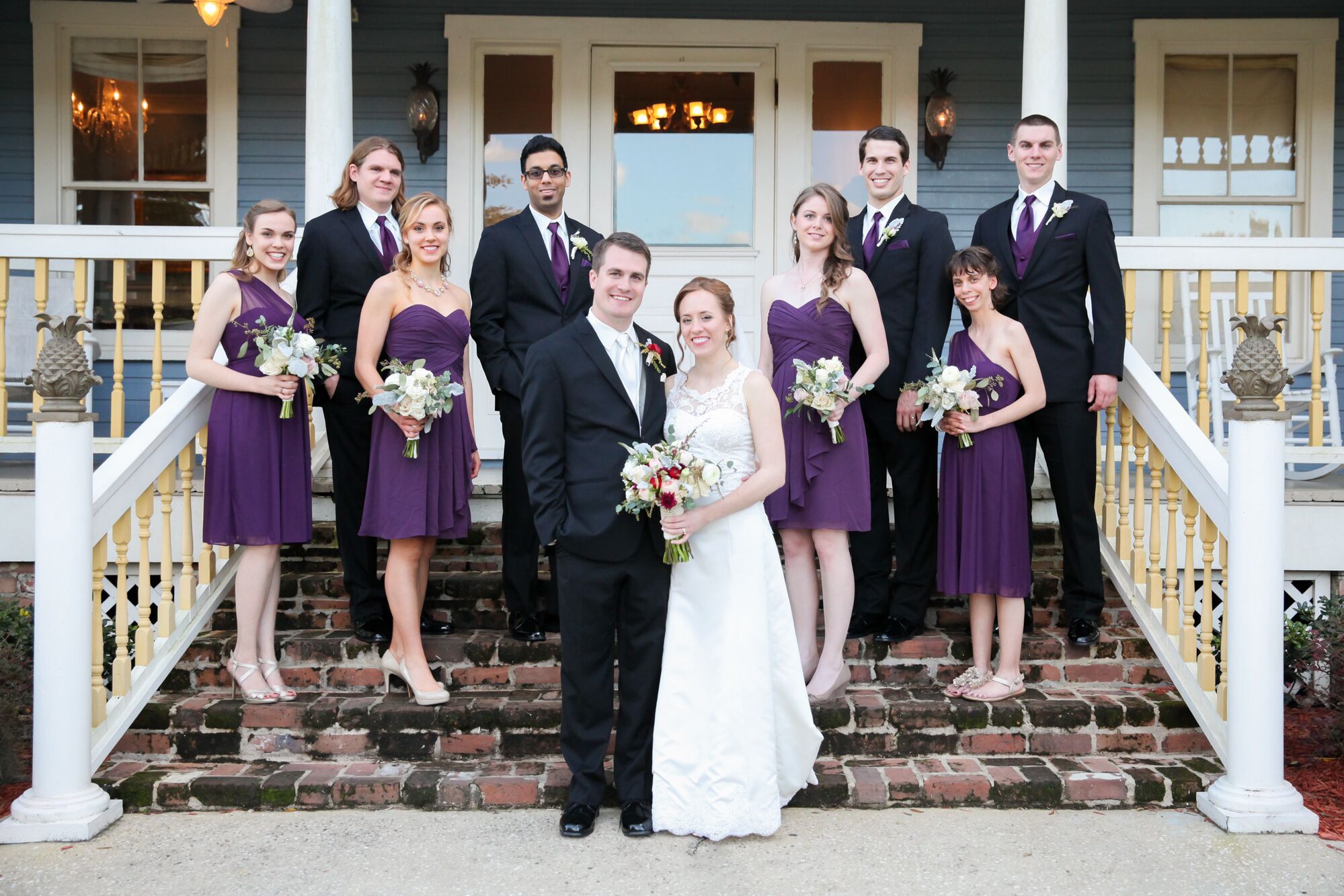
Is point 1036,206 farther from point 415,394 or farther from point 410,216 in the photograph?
point 415,394

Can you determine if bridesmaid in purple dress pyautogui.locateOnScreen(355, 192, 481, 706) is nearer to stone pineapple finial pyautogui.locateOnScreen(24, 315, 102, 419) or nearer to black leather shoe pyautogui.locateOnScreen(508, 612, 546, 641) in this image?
black leather shoe pyautogui.locateOnScreen(508, 612, 546, 641)

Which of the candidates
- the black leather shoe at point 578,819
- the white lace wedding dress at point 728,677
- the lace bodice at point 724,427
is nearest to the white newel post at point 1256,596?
the white lace wedding dress at point 728,677

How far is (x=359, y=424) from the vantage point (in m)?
4.73

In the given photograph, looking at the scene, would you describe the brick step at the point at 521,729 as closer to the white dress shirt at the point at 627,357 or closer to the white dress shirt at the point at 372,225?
the white dress shirt at the point at 627,357

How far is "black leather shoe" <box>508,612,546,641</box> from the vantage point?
479 centimetres

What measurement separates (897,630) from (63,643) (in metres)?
3.15

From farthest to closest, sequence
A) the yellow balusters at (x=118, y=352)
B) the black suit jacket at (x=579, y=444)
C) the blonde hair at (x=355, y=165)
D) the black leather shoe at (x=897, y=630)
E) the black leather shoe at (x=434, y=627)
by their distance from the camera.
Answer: the yellow balusters at (x=118, y=352) → the black leather shoe at (x=434, y=627) → the black leather shoe at (x=897, y=630) → the blonde hair at (x=355, y=165) → the black suit jacket at (x=579, y=444)

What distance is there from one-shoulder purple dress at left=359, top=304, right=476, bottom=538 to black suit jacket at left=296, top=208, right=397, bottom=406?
32cm

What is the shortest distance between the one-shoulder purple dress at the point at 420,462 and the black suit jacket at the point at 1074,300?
2356 millimetres

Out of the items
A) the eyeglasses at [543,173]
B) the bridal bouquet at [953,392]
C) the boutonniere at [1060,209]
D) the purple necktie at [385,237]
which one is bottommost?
the bridal bouquet at [953,392]

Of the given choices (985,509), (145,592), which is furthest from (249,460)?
(985,509)

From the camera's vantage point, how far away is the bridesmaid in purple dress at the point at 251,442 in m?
4.48

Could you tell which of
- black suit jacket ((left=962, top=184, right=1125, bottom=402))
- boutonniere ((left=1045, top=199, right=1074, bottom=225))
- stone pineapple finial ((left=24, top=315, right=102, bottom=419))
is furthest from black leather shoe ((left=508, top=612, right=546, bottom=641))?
boutonniere ((left=1045, top=199, right=1074, bottom=225))

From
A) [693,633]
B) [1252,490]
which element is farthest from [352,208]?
[1252,490]
